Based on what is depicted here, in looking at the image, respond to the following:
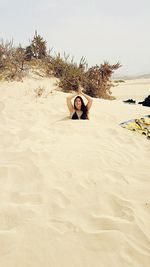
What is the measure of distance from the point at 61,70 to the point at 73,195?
905 cm

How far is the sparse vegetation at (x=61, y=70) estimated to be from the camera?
1059 cm

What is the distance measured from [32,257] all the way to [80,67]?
34.1 ft

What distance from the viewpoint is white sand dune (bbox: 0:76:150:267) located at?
2.30 meters

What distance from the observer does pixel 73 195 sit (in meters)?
3.21

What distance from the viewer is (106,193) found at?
3248 mm

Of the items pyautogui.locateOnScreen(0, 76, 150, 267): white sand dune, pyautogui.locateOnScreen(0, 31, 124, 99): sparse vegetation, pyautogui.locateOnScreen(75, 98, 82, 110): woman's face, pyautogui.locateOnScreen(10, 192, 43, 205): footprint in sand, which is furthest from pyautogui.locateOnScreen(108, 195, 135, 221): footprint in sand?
pyautogui.locateOnScreen(0, 31, 124, 99): sparse vegetation

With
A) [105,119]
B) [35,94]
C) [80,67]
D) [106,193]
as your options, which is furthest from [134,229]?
[80,67]

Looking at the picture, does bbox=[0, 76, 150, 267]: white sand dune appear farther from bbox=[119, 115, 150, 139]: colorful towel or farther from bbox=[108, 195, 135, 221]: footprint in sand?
bbox=[119, 115, 150, 139]: colorful towel

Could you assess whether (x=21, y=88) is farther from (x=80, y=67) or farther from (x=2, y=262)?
(x=2, y=262)

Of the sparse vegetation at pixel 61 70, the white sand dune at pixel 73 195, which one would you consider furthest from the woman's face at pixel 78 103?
the sparse vegetation at pixel 61 70

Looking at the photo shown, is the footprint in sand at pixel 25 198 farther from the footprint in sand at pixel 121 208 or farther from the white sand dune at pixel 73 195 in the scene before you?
the footprint in sand at pixel 121 208

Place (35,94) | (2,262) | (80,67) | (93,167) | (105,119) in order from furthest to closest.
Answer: (80,67) → (35,94) → (105,119) → (93,167) → (2,262)

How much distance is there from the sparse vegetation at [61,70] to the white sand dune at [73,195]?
15.2 ft

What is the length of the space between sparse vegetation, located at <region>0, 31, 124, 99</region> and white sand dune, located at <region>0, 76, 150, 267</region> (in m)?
4.62
